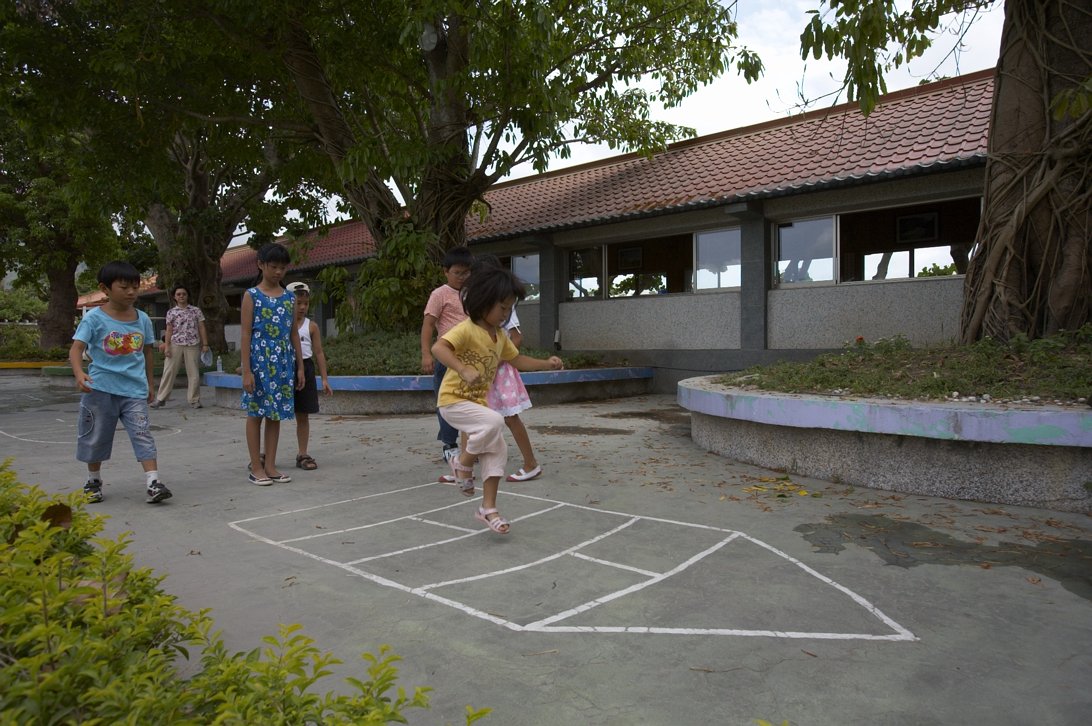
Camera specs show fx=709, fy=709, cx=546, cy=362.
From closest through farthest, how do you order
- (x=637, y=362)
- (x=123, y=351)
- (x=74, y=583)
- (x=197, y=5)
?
1. (x=74, y=583)
2. (x=123, y=351)
3. (x=197, y=5)
4. (x=637, y=362)

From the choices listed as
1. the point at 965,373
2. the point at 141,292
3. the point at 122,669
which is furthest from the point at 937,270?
the point at 141,292

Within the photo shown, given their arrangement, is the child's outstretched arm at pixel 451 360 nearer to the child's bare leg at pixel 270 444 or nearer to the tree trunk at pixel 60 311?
the child's bare leg at pixel 270 444

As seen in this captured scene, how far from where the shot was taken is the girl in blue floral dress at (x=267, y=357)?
543cm

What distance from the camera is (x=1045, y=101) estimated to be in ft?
19.6

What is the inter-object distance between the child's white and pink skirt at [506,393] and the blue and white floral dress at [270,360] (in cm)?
175

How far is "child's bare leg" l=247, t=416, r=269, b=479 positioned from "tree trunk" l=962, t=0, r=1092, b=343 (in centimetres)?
608

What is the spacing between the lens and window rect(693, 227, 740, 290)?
12578 millimetres

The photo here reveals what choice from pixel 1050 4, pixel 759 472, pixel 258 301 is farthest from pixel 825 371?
pixel 258 301

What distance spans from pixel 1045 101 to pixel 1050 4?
84cm

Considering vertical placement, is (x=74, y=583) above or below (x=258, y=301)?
below

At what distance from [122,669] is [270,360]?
4247mm

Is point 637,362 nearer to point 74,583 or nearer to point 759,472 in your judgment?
point 759,472

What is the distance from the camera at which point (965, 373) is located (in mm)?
5348

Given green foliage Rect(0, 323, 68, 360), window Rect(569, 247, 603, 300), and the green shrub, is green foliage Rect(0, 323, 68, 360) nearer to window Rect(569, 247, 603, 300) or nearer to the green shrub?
window Rect(569, 247, 603, 300)
